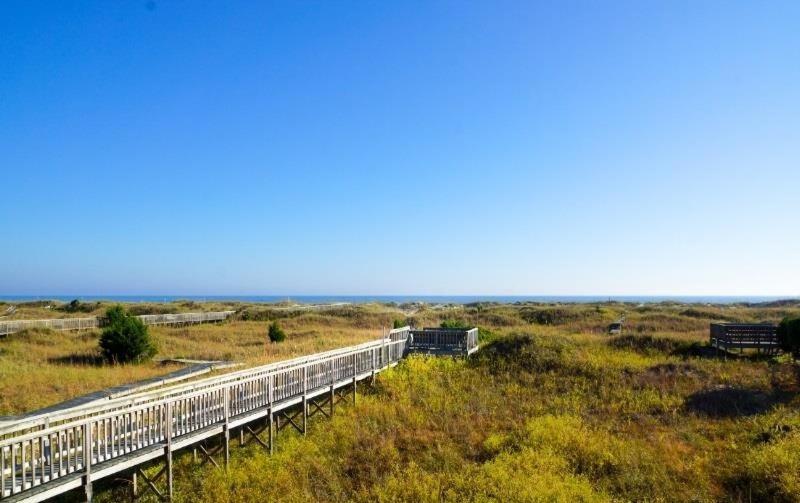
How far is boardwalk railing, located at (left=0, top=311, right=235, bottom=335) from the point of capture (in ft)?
119

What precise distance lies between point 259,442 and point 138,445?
179 inches

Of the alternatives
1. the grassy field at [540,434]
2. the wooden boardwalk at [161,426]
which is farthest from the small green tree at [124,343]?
the wooden boardwalk at [161,426]

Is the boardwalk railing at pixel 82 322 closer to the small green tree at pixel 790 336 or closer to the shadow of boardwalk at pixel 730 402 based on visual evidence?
the shadow of boardwalk at pixel 730 402

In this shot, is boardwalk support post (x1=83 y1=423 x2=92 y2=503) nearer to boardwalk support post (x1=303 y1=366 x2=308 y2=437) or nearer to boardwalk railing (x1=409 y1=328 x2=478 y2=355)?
boardwalk support post (x1=303 y1=366 x2=308 y2=437)

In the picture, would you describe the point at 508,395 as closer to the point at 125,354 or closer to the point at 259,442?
the point at 259,442

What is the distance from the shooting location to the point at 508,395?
19.1 metres

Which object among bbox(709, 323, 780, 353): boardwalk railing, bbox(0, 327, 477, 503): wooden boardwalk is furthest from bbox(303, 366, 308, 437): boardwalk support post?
bbox(709, 323, 780, 353): boardwalk railing

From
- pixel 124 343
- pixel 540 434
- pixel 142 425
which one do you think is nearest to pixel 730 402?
pixel 540 434

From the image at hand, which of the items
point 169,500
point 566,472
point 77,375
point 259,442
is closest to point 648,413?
point 566,472

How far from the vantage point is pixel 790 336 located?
22891mm

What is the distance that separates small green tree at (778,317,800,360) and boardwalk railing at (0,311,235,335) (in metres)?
35.9

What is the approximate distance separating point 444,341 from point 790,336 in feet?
47.7

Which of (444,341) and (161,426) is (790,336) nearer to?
(444,341)

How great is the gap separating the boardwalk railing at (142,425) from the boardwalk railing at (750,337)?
17.4 m
